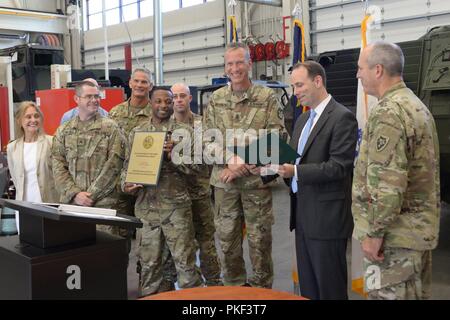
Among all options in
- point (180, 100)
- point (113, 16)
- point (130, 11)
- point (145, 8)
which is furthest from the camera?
point (113, 16)

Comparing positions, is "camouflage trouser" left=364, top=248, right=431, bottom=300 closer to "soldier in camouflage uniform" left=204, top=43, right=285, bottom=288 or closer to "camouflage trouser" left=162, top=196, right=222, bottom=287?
"soldier in camouflage uniform" left=204, top=43, right=285, bottom=288

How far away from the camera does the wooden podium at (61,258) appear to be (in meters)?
1.51

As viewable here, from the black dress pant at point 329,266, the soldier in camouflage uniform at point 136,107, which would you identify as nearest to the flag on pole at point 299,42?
the soldier in camouflage uniform at point 136,107

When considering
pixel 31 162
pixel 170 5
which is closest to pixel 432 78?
pixel 31 162

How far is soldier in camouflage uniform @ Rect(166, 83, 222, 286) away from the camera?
11.4ft

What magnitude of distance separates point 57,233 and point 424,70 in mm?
3975

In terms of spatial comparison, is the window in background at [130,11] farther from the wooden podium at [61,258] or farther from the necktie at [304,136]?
the wooden podium at [61,258]

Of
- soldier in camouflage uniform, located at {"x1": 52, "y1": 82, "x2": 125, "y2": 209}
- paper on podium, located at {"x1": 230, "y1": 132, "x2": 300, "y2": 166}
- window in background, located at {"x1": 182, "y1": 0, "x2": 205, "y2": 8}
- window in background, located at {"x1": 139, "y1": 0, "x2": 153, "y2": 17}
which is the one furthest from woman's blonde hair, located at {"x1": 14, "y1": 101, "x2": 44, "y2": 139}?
window in background, located at {"x1": 139, "y1": 0, "x2": 153, "y2": 17}

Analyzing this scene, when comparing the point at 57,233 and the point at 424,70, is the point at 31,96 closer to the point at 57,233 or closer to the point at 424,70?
the point at 424,70

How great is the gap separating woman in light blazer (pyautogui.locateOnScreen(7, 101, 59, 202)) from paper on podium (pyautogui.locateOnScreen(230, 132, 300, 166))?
1481mm

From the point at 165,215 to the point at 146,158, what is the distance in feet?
1.25

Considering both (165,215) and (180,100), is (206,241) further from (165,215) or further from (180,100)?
(180,100)

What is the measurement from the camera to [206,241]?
3.56 m

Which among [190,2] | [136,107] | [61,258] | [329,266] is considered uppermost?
[190,2]
